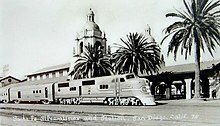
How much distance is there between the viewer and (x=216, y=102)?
2.05 metres

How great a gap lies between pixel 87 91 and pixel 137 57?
315cm

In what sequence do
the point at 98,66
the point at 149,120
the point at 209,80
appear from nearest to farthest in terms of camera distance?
the point at 149,120, the point at 209,80, the point at 98,66

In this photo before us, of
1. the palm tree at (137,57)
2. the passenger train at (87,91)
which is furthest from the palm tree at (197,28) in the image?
the passenger train at (87,91)

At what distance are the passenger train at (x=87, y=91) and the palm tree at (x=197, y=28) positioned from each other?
0.71 metres

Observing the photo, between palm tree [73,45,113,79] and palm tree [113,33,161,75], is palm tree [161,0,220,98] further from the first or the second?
palm tree [73,45,113,79]

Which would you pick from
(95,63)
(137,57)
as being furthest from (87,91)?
(137,57)

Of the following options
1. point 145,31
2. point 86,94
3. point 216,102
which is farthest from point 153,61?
point 86,94

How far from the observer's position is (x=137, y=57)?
2535mm

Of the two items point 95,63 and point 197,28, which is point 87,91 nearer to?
point 95,63

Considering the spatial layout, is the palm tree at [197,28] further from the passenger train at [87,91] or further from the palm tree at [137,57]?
the passenger train at [87,91]

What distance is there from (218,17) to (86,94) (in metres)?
4.01

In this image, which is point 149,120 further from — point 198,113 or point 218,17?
point 218,17

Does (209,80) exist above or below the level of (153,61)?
below

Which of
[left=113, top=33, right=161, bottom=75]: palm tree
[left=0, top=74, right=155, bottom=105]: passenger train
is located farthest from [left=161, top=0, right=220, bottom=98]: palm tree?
[left=0, top=74, right=155, bottom=105]: passenger train
